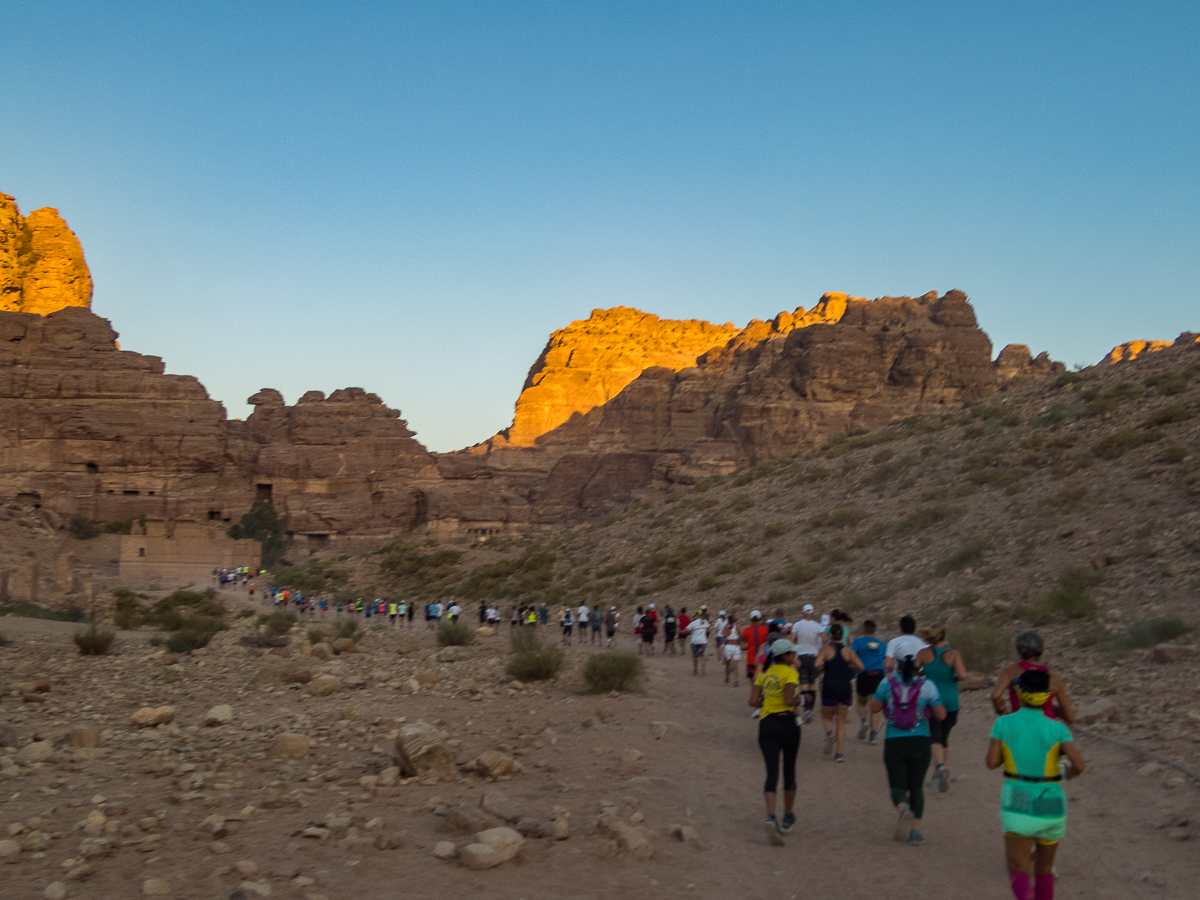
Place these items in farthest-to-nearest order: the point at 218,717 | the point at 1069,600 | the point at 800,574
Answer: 1. the point at 800,574
2. the point at 1069,600
3. the point at 218,717

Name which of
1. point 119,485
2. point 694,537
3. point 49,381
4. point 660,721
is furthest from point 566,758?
point 49,381

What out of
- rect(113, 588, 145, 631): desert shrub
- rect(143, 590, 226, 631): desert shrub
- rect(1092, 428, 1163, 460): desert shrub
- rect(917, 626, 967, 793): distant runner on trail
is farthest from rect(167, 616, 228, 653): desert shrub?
rect(1092, 428, 1163, 460): desert shrub

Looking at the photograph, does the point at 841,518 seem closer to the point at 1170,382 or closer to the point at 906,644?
the point at 1170,382

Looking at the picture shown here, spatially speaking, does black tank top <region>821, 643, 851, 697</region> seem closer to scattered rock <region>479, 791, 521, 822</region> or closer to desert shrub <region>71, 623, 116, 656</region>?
scattered rock <region>479, 791, 521, 822</region>

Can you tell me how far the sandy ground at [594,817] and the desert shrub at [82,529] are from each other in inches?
2063

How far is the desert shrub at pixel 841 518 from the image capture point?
26.7m

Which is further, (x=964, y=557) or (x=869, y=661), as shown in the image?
(x=964, y=557)

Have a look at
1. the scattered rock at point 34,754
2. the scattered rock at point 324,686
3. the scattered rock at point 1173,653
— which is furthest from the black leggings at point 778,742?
the scattered rock at point 324,686

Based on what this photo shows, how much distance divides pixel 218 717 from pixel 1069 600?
12.3 m

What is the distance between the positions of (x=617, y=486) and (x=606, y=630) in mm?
70169

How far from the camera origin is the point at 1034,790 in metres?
4.55

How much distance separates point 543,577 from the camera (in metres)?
36.1

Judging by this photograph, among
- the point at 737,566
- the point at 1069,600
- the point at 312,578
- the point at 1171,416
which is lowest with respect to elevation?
the point at 312,578

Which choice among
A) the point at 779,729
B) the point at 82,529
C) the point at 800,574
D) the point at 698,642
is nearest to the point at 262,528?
the point at 82,529
